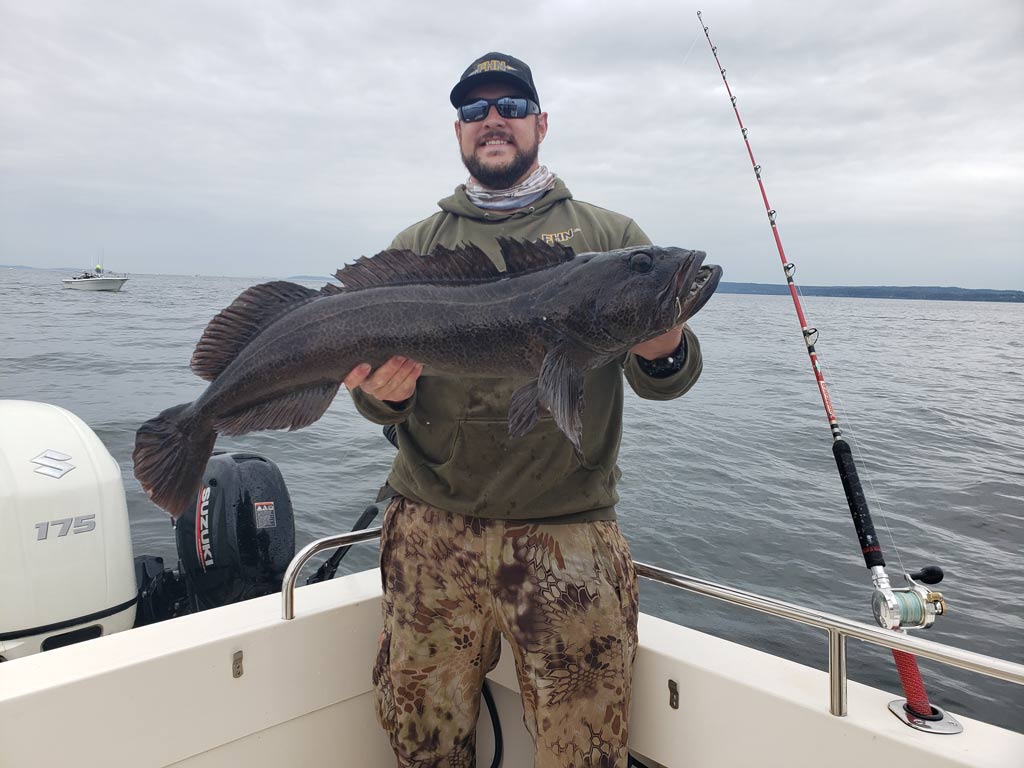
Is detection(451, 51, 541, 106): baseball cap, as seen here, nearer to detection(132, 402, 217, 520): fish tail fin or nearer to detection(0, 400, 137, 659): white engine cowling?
detection(132, 402, 217, 520): fish tail fin

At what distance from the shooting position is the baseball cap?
126 inches

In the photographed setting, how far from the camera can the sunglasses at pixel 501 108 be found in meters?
3.21

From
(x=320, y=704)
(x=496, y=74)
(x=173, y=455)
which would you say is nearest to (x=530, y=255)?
(x=496, y=74)

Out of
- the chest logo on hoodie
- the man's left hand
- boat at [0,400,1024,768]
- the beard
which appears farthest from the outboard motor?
the man's left hand

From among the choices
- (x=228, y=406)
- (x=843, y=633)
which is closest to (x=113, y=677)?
(x=228, y=406)

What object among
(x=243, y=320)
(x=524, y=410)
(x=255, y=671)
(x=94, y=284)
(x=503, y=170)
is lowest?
(x=255, y=671)

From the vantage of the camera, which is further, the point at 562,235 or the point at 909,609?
the point at 562,235

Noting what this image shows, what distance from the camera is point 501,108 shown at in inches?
126

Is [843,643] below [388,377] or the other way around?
below

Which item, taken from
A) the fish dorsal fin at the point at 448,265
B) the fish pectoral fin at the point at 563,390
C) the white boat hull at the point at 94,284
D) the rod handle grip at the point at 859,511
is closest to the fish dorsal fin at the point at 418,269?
the fish dorsal fin at the point at 448,265

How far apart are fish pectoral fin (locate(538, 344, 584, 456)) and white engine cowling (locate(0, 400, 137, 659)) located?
3025mm

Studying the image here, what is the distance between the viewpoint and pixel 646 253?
2.48 meters

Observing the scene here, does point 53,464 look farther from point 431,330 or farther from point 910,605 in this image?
point 910,605

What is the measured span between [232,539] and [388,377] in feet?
7.68
